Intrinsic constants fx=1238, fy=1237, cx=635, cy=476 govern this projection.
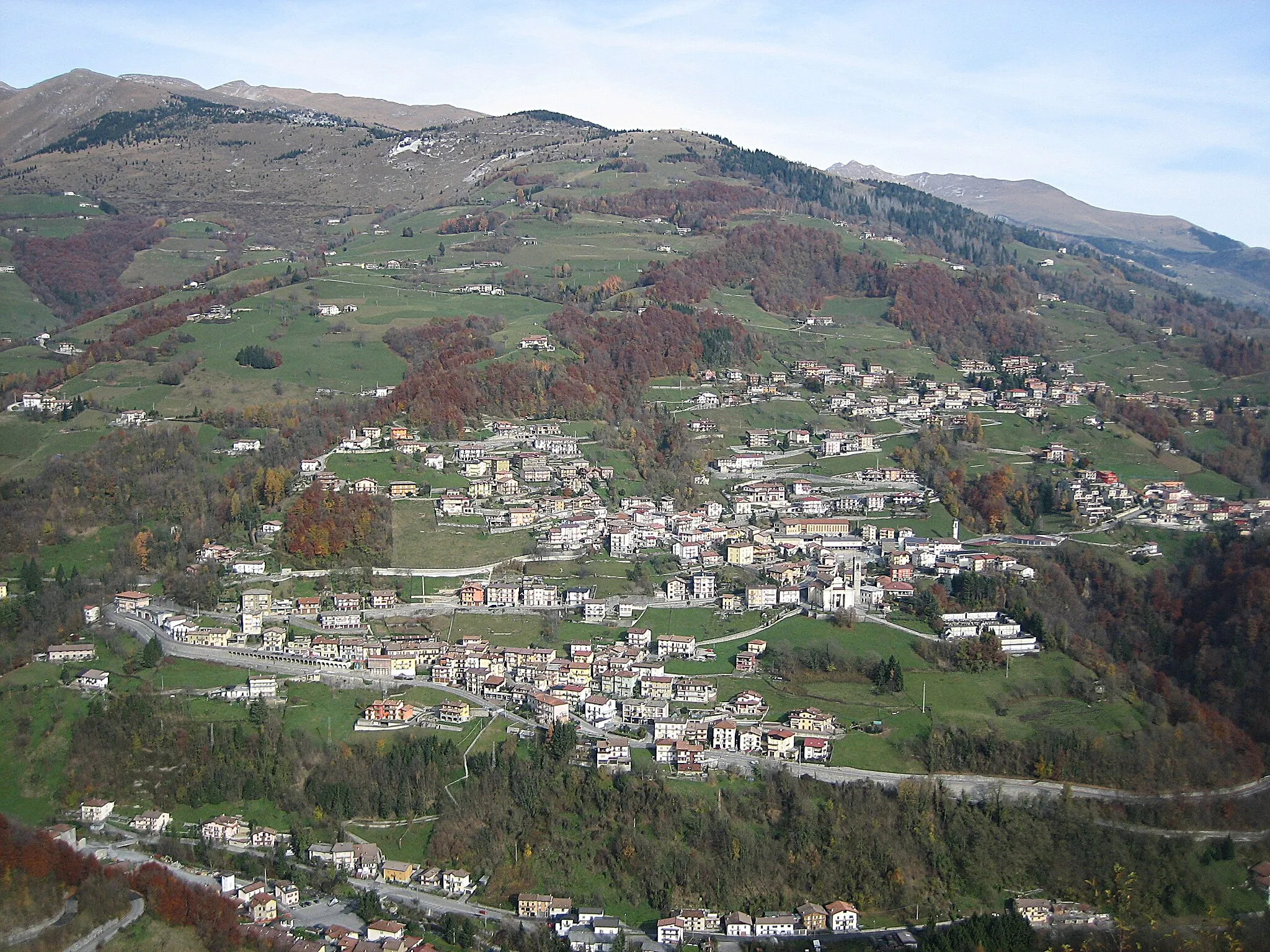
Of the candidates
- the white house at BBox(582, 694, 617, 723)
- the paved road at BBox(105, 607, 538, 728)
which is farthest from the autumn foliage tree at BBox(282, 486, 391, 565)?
the white house at BBox(582, 694, 617, 723)

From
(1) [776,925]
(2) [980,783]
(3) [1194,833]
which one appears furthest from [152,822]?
(3) [1194,833]

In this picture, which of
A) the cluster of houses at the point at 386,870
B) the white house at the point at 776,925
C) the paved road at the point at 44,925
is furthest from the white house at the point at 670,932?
the paved road at the point at 44,925

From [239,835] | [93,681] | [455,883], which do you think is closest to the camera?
[455,883]

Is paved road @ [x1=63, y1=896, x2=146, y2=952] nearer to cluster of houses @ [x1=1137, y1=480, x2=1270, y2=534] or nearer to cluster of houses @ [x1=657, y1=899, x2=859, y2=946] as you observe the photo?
cluster of houses @ [x1=657, y1=899, x2=859, y2=946]

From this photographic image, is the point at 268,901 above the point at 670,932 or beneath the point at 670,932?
above

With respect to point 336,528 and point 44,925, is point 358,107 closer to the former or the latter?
point 336,528

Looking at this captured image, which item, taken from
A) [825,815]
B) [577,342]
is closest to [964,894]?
[825,815]

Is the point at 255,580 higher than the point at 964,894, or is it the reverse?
the point at 255,580

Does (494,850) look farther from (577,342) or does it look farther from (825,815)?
(577,342)
